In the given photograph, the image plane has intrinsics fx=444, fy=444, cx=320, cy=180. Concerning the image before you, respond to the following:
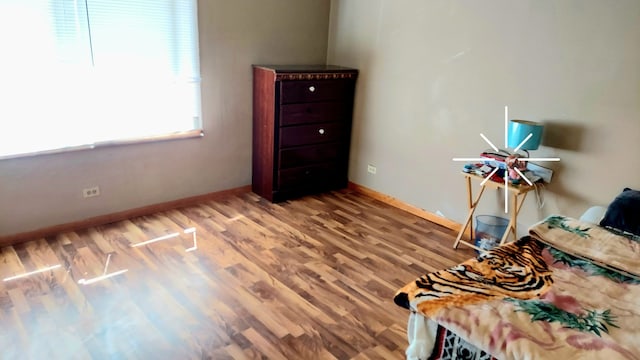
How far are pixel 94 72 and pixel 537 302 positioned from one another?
3.15m

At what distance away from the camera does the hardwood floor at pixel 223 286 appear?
2.24 m

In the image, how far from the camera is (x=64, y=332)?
89.4 inches

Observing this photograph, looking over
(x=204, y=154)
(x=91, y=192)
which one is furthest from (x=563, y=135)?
(x=91, y=192)

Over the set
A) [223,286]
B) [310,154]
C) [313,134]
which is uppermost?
[313,134]

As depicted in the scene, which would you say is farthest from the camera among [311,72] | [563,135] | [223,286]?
[311,72]

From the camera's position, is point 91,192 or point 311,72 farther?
point 311,72

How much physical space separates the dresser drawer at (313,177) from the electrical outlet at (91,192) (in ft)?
Result: 4.96

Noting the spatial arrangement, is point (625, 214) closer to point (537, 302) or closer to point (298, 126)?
point (537, 302)

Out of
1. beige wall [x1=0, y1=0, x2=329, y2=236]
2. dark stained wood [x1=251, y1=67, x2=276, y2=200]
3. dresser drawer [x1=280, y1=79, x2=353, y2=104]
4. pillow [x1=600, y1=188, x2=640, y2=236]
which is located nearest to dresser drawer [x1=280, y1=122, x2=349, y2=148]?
dark stained wood [x1=251, y1=67, x2=276, y2=200]

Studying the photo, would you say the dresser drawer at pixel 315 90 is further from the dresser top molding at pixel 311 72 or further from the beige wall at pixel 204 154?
the beige wall at pixel 204 154

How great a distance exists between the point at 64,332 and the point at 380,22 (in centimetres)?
339

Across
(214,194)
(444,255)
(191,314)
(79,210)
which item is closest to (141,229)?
(79,210)

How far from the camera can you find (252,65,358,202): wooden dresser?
3.94 m

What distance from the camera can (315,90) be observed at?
13.4ft
